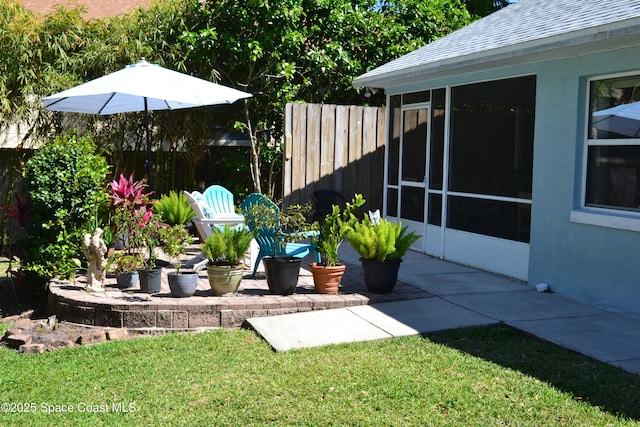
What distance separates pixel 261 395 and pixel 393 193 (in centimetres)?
657

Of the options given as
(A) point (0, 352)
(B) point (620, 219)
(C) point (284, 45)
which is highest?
(C) point (284, 45)

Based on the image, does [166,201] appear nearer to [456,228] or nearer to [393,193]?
[393,193]

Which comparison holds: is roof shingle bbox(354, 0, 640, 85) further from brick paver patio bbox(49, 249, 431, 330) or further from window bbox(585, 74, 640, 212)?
brick paver patio bbox(49, 249, 431, 330)

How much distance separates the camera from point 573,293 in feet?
22.7

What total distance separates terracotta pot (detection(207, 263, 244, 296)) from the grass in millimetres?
939

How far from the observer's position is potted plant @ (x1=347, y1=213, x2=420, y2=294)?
680 cm

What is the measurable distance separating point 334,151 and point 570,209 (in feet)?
16.3

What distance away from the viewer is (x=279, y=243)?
699cm

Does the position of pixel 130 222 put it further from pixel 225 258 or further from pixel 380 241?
pixel 380 241

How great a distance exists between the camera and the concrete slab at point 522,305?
6246mm

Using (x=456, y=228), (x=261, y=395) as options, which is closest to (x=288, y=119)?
(x=456, y=228)

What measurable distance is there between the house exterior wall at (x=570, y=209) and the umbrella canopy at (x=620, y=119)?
0.63ft

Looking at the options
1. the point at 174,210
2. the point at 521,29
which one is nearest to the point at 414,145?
the point at 521,29

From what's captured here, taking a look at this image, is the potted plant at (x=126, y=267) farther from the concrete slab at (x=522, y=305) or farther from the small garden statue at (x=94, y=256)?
the concrete slab at (x=522, y=305)
